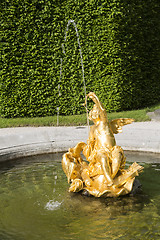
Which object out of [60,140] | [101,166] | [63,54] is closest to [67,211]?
[101,166]

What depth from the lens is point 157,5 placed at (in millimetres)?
11102

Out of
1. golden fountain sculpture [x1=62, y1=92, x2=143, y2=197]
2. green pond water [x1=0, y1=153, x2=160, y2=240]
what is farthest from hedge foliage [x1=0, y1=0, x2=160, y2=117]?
golden fountain sculpture [x1=62, y1=92, x2=143, y2=197]

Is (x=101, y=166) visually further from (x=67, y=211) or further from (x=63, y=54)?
(x=63, y=54)

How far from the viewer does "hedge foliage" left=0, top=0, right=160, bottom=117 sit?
9461 millimetres

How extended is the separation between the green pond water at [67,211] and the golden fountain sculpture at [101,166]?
0.12 metres

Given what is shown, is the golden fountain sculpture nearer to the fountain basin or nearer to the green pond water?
the green pond water

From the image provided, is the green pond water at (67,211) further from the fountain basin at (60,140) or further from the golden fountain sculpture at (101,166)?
the fountain basin at (60,140)

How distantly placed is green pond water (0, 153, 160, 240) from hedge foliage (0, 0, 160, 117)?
5475 mm

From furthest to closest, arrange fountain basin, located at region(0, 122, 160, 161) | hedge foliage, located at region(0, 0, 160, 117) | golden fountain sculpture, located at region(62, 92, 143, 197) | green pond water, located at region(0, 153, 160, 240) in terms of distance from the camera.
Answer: hedge foliage, located at region(0, 0, 160, 117) → fountain basin, located at region(0, 122, 160, 161) → golden fountain sculpture, located at region(62, 92, 143, 197) → green pond water, located at region(0, 153, 160, 240)

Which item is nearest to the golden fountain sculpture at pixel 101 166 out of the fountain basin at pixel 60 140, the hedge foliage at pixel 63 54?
the fountain basin at pixel 60 140

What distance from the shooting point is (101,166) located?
11.6 ft

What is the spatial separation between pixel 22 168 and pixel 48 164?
1.37 ft

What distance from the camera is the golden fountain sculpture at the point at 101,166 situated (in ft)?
11.5

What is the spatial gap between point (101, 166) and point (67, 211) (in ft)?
1.96
